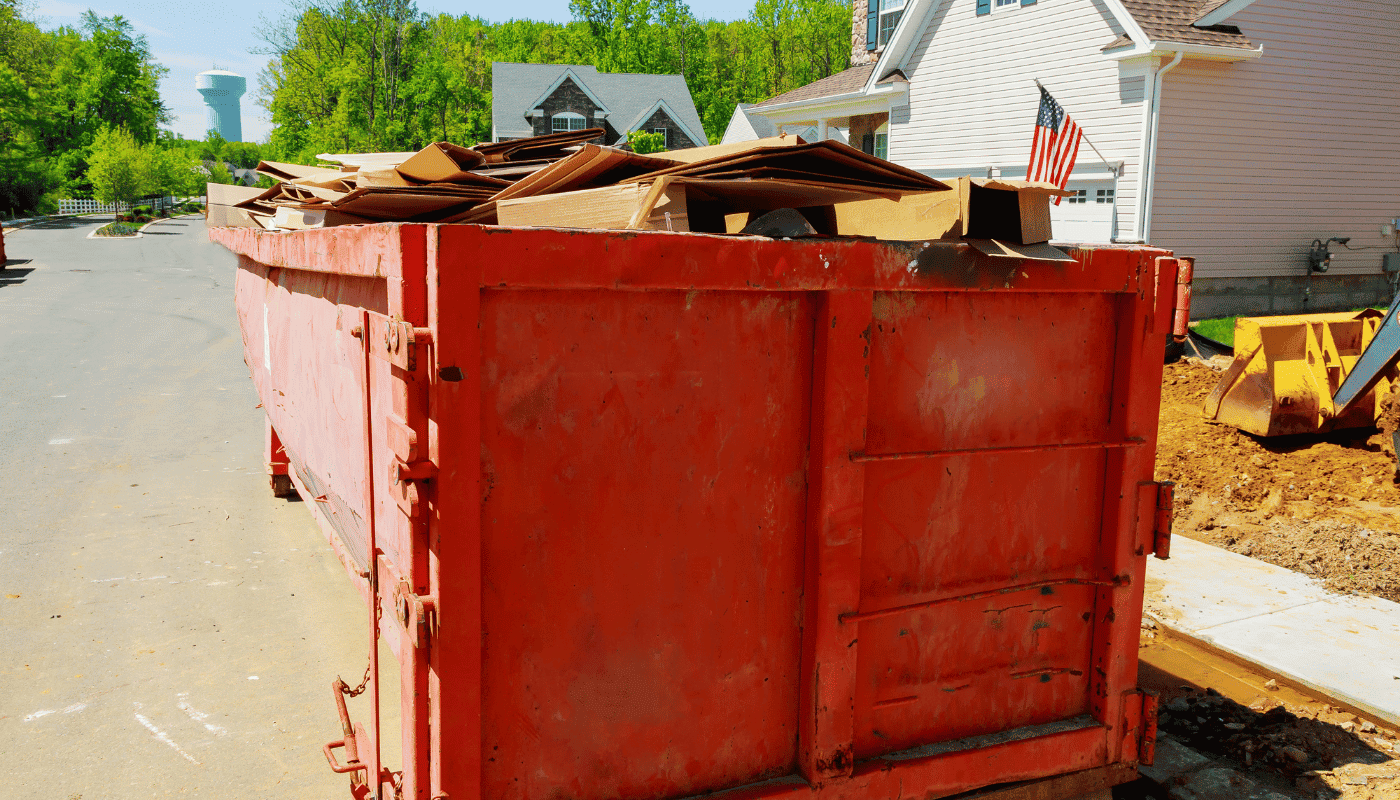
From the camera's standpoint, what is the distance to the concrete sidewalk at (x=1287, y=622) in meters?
4.47

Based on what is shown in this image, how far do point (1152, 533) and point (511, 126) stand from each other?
47.1 m

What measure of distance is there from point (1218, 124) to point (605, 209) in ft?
54.5

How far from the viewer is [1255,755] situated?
383 cm

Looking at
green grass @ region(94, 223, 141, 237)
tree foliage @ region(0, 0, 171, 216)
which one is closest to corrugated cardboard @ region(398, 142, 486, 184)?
green grass @ region(94, 223, 141, 237)

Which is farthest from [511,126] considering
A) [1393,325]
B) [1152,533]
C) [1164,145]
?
[1152,533]

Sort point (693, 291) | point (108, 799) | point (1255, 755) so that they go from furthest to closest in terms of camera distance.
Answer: point (1255, 755)
point (108, 799)
point (693, 291)

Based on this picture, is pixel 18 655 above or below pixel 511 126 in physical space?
below

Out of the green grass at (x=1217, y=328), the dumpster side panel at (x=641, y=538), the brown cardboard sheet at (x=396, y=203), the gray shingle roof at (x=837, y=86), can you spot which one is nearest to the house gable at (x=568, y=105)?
the gray shingle roof at (x=837, y=86)

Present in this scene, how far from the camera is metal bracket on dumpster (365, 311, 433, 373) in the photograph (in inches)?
76.0

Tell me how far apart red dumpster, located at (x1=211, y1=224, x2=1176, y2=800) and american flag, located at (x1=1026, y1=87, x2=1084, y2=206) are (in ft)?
45.9

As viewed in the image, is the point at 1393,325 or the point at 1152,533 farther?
the point at 1393,325

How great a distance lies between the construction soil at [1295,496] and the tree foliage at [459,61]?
4822 cm

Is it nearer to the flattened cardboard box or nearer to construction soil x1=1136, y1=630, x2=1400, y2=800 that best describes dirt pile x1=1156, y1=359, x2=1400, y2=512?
construction soil x1=1136, y1=630, x2=1400, y2=800

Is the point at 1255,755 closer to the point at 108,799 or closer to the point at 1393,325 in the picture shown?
the point at 108,799
